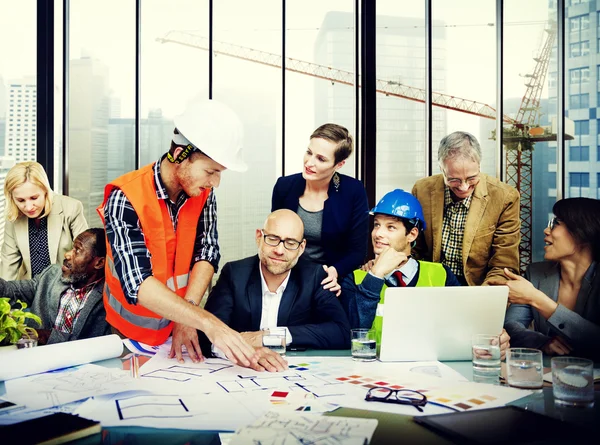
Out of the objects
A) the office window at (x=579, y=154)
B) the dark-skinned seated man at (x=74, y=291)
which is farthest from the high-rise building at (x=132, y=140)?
the office window at (x=579, y=154)

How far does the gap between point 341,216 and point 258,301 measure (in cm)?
81

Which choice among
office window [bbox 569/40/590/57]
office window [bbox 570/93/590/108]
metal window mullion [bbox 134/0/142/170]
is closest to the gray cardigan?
metal window mullion [bbox 134/0/142/170]

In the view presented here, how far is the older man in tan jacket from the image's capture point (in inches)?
121

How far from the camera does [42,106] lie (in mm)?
4230

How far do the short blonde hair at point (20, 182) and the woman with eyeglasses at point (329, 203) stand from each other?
4.83ft

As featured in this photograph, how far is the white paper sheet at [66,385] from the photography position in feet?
4.98

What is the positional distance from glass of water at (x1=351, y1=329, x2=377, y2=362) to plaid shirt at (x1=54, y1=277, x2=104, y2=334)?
5.92 ft

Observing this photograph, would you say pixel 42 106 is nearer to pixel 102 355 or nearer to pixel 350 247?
pixel 350 247

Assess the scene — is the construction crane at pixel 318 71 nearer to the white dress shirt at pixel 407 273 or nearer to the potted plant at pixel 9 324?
the white dress shirt at pixel 407 273

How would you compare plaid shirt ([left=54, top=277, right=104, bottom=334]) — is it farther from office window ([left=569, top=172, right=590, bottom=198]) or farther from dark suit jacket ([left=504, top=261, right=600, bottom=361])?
office window ([left=569, top=172, right=590, bottom=198])

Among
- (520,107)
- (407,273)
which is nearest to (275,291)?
(407,273)

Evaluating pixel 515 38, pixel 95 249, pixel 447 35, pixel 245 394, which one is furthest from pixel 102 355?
pixel 515 38

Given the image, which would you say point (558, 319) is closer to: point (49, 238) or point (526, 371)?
point (526, 371)

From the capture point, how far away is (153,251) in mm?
2355
